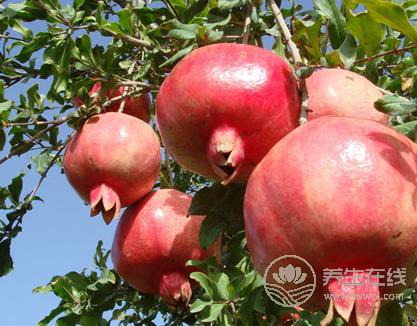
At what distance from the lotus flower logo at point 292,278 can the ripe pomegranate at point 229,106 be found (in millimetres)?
204

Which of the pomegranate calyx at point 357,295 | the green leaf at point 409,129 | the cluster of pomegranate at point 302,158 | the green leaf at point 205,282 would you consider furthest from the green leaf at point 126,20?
the pomegranate calyx at point 357,295

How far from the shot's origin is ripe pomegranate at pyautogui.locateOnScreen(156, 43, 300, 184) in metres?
1.04

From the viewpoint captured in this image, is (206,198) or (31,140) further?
(31,140)

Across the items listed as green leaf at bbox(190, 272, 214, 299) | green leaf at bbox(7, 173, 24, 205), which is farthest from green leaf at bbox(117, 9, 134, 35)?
green leaf at bbox(190, 272, 214, 299)

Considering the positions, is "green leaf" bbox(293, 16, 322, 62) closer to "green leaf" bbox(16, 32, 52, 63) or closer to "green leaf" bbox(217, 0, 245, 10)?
"green leaf" bbox(217, 0, 245, 10)

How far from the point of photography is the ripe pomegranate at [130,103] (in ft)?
6.65

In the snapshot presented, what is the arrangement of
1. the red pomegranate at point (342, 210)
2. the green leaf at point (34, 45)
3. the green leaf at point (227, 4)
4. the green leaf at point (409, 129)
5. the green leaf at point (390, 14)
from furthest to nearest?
the green leaf at point (34, 45), the green leaf at point (227, 4), the green leaf at point (409, 129), the green leaf at point (390, 14), the red pomegranate at point (342, 210)

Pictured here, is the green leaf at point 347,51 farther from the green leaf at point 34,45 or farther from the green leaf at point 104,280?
the green leaf at point 104,280

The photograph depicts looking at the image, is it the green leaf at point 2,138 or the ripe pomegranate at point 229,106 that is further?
the green leaf at point 2,138

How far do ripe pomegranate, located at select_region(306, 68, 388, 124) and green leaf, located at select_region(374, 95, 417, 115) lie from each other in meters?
0.19

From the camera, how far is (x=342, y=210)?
81cm

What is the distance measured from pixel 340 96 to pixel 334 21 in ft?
0.78

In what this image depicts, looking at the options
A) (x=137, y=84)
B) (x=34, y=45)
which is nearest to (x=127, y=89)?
(x=137, y=84)

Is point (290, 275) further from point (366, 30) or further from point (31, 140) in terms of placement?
point (31, 140)
